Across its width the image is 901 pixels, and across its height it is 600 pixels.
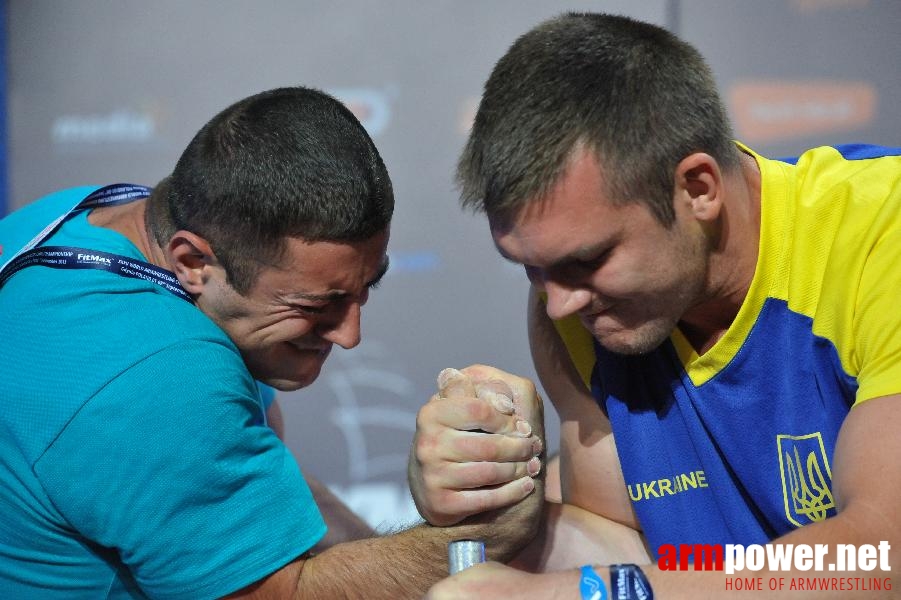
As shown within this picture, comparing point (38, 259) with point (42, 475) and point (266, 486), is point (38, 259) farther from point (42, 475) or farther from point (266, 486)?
point (266, 486)

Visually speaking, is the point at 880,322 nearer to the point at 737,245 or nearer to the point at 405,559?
the point at 737,245

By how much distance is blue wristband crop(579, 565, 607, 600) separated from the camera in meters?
0.94

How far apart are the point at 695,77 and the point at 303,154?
0.54m

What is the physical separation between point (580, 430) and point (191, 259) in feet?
2.12

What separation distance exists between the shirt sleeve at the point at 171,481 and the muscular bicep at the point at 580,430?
489 mm

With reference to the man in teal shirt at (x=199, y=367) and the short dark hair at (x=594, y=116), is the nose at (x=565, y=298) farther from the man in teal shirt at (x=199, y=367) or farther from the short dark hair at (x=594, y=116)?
the man in teal shirt at (x=199, y=367)

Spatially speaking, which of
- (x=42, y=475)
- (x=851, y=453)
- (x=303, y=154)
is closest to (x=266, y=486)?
(x=42, y=475)

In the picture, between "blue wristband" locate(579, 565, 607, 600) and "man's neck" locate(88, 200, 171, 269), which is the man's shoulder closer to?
"man's neck" locate(88, 200, 171, 269)

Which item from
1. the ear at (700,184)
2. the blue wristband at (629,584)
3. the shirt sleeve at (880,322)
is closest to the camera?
the blue wristband at (629,584)

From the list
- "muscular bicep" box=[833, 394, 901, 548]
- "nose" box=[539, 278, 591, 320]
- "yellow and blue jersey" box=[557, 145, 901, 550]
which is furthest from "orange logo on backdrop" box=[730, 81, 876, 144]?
"muscular bicep" box=[833, 394, 901, 548]

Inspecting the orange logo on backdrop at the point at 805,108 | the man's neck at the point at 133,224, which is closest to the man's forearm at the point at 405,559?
the man's neck at the point at 133,224

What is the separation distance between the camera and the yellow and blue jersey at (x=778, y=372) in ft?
3.89

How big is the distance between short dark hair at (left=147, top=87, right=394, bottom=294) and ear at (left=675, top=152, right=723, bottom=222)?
44 cm

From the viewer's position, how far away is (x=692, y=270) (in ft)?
4.11
